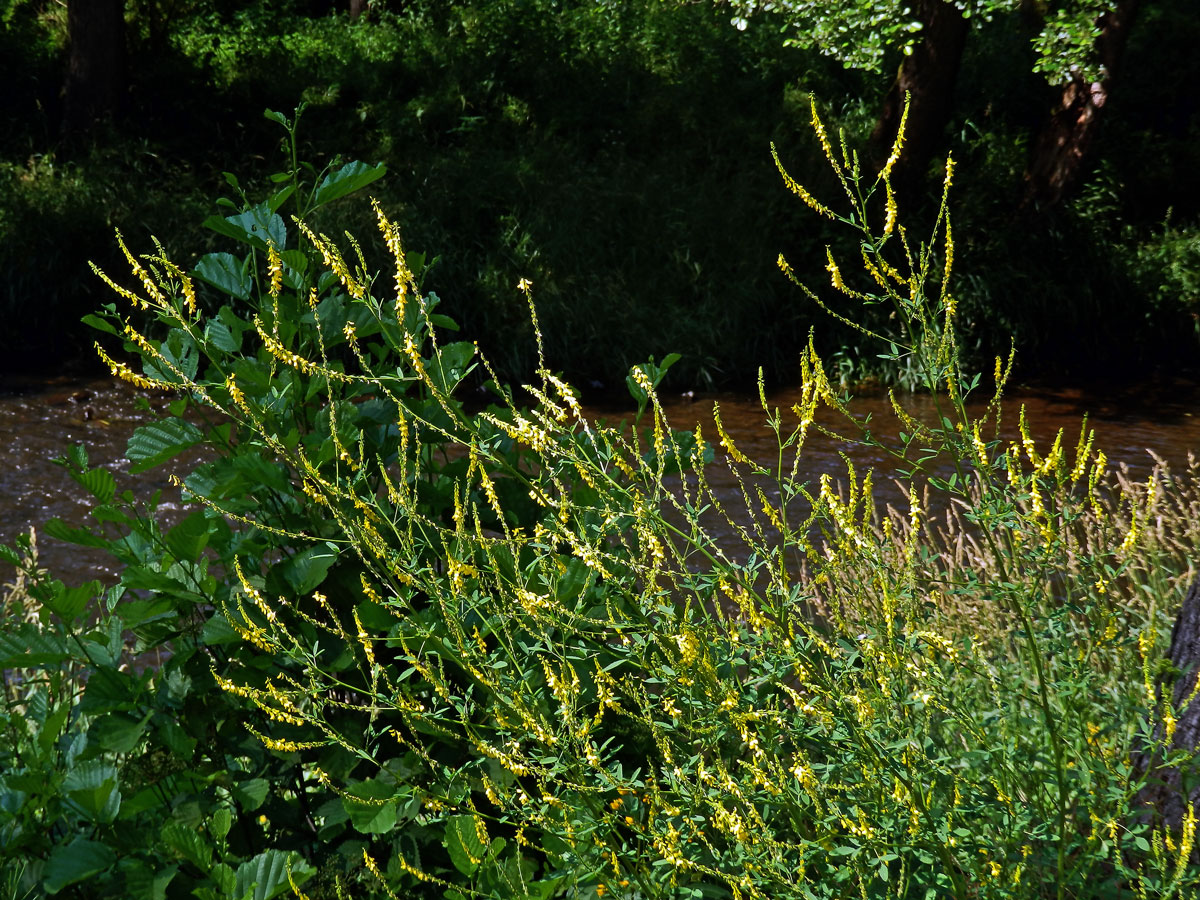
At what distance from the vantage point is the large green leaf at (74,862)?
6.91 feet

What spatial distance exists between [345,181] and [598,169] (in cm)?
1057

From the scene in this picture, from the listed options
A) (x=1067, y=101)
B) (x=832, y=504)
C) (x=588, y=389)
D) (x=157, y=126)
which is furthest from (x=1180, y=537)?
(x=157, y=126)

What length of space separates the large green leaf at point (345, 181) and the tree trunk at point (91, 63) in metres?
12.1

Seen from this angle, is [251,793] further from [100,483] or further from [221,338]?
[221,338]

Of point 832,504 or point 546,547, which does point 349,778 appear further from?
point 832,504

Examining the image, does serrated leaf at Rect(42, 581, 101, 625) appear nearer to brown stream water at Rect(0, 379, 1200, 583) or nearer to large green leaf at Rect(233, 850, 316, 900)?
large green leaf at Rect(233, 850, 316, 900)

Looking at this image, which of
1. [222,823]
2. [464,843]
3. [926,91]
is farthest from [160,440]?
[926,91]

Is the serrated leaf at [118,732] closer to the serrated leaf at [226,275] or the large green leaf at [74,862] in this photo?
the large green leaf at [74,862]

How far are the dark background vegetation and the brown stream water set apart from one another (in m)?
0.63

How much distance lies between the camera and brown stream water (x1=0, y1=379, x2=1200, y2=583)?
783 centimetres

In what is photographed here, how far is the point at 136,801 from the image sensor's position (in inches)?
89.7

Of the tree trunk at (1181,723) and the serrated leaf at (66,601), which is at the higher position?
the serrated leaf at (66,601)

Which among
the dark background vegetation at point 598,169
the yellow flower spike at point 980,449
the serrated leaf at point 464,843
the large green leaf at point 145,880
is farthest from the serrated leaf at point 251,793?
Answer: the dark background vegetation at point 598,169

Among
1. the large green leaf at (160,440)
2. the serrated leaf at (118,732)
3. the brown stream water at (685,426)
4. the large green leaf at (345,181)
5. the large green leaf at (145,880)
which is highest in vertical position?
the large green leaf at (345,181)
